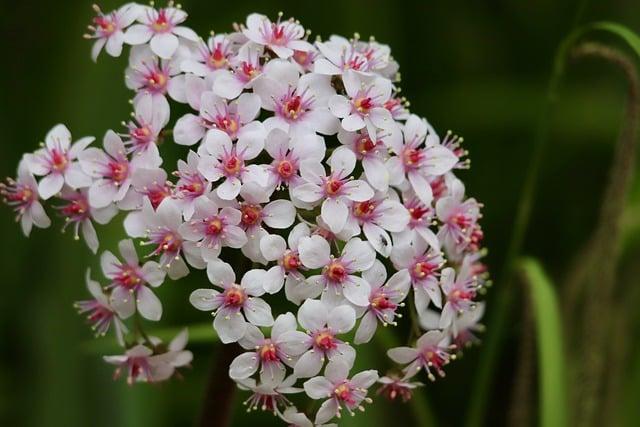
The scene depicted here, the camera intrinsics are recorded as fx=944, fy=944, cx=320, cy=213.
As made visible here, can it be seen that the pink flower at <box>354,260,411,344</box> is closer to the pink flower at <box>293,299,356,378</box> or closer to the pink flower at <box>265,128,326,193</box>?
the pink flower at <box>293,299,356,378</box>

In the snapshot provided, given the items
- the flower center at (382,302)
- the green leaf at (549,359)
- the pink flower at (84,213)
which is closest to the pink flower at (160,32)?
the pink flower at (84,213)

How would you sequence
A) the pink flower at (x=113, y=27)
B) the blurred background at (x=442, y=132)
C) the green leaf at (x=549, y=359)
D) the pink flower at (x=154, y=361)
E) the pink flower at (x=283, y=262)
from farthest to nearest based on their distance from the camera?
the blurred background at (x=442, y=132) → the green leaf at (x=549, y=359) → the pink flower at (x=113, y=27) → the pink flower at (x=154, y=361) → the pink flower at (x=283, y=262)

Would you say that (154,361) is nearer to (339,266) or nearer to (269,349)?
(269,349)

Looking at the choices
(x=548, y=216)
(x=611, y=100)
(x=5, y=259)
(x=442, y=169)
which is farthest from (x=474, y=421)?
(x=5, y=259)

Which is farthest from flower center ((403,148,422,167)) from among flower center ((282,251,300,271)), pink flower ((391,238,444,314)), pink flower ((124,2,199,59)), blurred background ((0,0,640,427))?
blurred background ((0,0,640,427))

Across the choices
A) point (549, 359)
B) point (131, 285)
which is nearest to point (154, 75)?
point (131, 285)

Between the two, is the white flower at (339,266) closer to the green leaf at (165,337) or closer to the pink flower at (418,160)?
the pink flower at (418,160)
